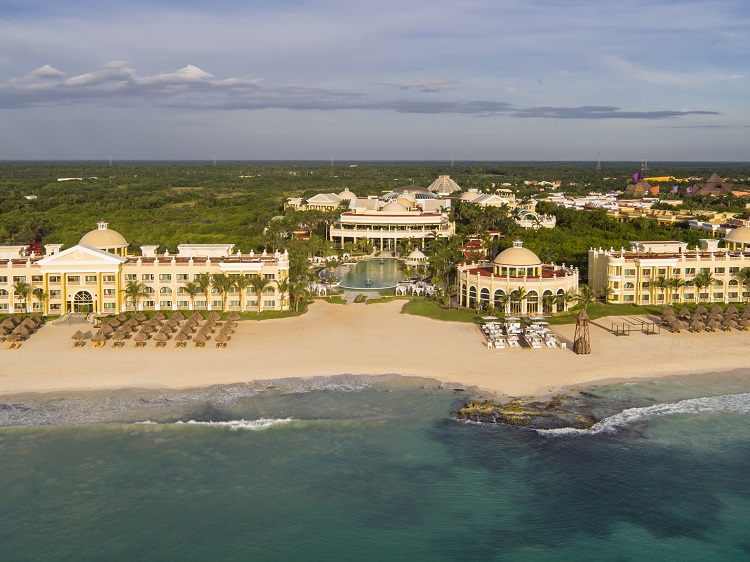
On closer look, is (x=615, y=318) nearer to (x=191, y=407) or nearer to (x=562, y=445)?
(x=562, y=445)

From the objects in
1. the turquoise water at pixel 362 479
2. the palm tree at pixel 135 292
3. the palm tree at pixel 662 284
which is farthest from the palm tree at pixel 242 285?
Result: the palm tree at pixel 662 284

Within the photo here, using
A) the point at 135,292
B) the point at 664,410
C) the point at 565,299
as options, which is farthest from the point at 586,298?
the point at 135,292

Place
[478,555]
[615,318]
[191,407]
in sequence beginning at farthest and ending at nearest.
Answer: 1. [615,318]
2. [191,407]
3. [478,555]

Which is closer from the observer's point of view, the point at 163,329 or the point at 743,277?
the point at 163,329

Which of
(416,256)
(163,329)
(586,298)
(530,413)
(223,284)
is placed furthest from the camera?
(416,256)

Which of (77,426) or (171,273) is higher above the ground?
(171,273)

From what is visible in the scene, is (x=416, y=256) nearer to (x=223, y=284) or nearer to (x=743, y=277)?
(x=223, y=284)

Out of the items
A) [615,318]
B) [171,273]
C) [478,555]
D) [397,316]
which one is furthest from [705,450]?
[171,273]
